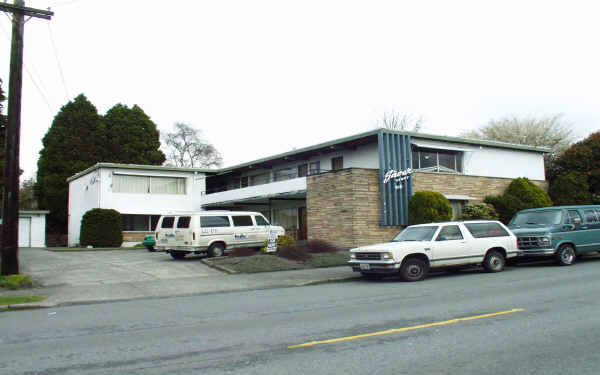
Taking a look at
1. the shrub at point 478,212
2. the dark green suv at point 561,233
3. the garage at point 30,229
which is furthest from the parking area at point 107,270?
the garage at point 30,229

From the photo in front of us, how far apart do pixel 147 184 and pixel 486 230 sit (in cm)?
2550

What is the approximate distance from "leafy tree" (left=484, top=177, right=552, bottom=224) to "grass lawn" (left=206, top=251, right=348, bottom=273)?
37.3ft

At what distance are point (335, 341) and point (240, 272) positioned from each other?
32.1 feet

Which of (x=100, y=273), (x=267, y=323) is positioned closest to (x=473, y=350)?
(x=267, y=323)

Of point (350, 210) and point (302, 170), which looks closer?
point (350, 210)

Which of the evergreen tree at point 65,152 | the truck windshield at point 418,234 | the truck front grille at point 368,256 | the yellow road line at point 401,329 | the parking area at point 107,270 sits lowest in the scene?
the yellow road line at point 401,329

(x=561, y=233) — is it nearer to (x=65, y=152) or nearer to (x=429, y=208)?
(x=429, y=208)

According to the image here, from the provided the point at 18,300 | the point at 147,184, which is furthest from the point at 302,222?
the point at 18,300

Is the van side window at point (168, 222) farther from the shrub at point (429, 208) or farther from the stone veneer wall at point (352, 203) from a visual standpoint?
the shrub at point (429, 208)

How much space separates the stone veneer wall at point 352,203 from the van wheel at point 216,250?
5664 millimetres

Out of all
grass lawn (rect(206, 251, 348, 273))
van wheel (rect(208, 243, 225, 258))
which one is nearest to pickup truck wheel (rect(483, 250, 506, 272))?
grass lawn (rect(206, 251, 348, 273))

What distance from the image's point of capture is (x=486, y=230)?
14.8 m

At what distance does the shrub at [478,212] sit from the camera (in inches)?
960

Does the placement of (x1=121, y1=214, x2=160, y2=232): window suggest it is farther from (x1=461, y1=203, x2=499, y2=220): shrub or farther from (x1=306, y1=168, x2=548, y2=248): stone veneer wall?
(x1=461, y1=203, x2=499, y2=220): shrub
